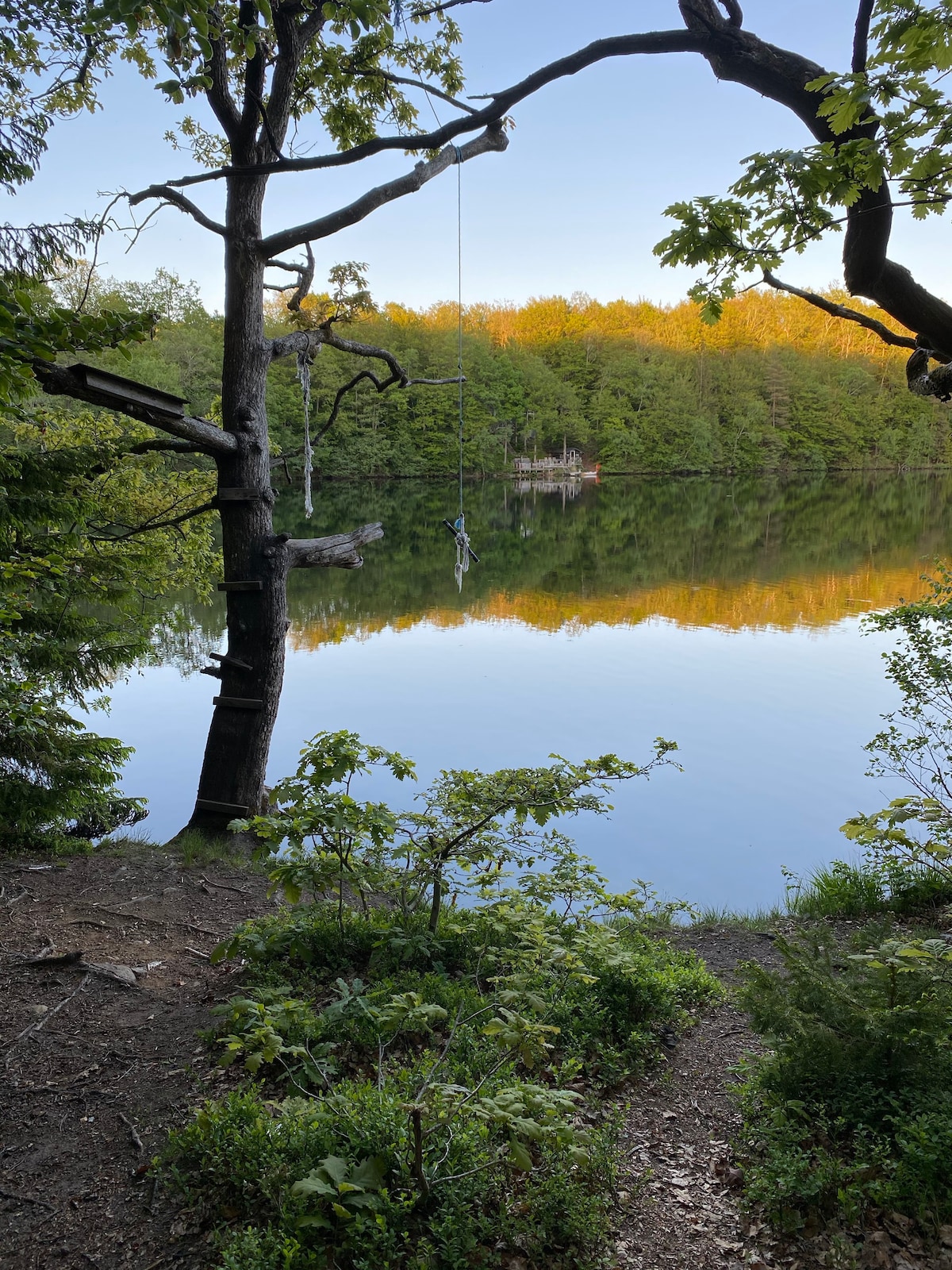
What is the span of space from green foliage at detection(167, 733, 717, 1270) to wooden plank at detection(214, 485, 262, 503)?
123 inches

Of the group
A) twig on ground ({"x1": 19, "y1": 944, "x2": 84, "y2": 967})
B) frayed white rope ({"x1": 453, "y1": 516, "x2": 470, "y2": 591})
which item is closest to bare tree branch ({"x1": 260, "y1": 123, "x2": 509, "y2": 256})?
frayed white rope ({"x1": 453, "y1": 516, "x2": 470, "y2": 591})

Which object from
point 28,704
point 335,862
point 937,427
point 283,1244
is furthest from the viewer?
point 937,427

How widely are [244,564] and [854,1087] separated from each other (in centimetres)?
513

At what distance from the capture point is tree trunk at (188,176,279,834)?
19.9 feet

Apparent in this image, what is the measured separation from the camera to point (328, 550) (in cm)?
637

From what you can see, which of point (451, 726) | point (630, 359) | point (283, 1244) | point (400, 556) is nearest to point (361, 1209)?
point (283, 1244)

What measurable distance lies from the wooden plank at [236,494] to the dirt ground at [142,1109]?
2.98 metres

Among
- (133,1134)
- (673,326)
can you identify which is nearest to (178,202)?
(133,1134)

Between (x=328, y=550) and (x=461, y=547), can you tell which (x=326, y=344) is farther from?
(x=461, y=547)

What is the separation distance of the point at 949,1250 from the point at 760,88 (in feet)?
12.0

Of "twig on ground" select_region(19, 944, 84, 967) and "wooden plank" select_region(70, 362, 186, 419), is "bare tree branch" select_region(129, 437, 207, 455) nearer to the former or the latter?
"wooden plank" select_region(70, 362, 186, 419)

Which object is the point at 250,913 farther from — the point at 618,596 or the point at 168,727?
the point at 618,596

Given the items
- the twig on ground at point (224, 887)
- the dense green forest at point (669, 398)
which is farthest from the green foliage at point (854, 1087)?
the dense green forest at point (669, 398)

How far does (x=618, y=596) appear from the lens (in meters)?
20.7
